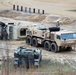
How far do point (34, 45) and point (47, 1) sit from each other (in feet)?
122

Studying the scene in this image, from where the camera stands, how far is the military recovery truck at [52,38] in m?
29.3

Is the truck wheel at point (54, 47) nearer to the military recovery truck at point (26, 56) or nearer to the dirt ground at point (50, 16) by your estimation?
the dirt ground at point (50, 16)

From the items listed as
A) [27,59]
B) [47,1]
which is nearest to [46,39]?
[27,59]

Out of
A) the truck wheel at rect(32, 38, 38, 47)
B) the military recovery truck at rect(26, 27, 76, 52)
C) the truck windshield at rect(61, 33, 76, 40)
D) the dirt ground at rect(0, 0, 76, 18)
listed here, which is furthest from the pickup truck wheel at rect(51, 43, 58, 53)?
the dirt ground at rect(0, 0, 76, 18)

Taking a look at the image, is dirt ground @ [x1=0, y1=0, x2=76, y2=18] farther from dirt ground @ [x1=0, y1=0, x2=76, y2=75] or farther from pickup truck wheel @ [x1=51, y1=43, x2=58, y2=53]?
pickup truck wheel @ [x1=51, y1=43, x2=58, y2=53]

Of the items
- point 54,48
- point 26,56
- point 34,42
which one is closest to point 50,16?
point 34,42

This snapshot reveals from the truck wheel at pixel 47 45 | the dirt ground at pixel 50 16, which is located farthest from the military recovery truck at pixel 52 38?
the dirt ground at pixel 50 16

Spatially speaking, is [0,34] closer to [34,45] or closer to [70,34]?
[34,45]

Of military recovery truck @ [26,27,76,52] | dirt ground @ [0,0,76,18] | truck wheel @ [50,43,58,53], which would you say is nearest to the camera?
military recovery truck @ [26,27,76,52]

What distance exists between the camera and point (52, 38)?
99.3ft

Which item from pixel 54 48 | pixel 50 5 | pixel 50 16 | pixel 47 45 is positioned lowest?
pixel 54 48

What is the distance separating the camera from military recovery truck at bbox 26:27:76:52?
29.3 metres

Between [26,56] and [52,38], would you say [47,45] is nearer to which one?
[52,38]

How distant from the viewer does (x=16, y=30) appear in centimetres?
3566
